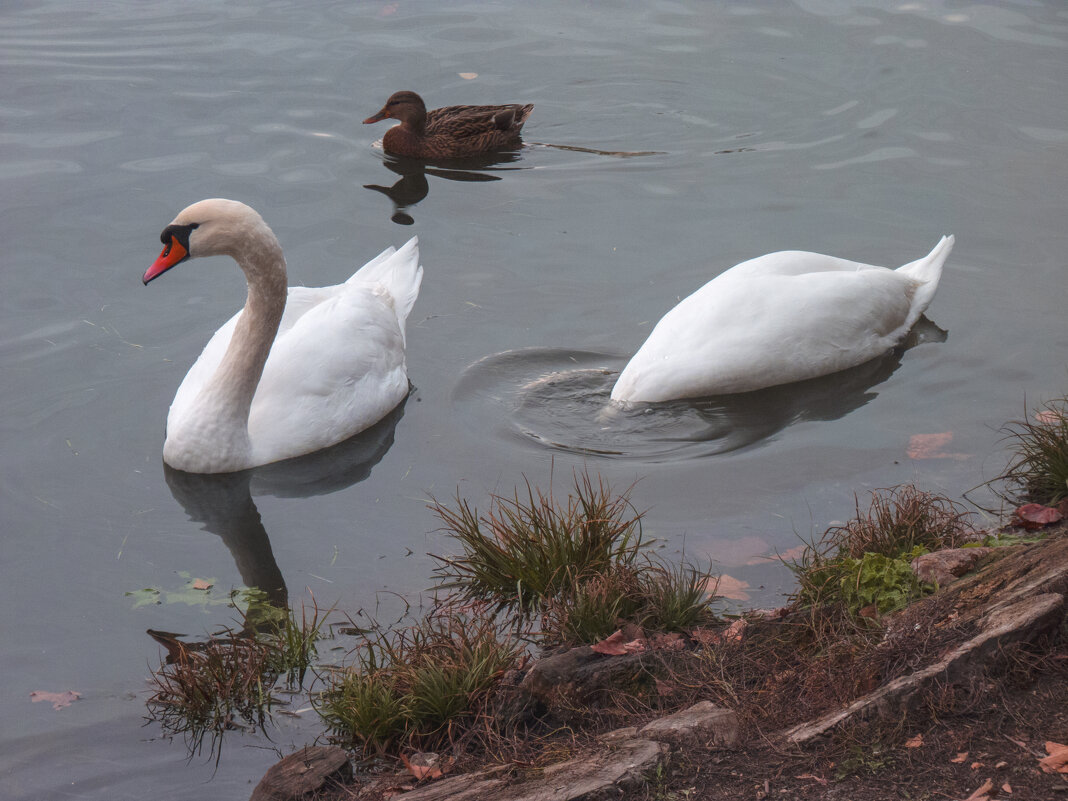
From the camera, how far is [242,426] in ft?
21.9

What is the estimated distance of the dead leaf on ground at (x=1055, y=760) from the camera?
3.33 meters

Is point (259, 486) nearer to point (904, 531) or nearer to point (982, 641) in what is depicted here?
point (904, 531)

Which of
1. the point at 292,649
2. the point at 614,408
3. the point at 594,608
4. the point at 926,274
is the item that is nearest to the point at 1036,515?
the point at 594,608

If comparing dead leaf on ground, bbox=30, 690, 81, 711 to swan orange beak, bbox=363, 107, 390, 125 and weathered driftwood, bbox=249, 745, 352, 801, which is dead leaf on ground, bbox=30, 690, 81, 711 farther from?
swan orange beak, bbox=363, 107, 390, 125

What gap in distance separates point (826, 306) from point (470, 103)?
20.5 feet

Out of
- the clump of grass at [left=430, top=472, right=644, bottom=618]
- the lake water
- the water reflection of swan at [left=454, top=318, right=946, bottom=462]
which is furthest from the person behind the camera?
the water reflection of swan at [left=454, top=318, right=946, bottom=462]

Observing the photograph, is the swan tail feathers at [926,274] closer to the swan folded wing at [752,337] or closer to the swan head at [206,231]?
the swan folded wing at [752,337]

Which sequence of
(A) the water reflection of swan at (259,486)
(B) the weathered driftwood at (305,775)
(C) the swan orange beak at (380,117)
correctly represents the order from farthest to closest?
1. (C) the swan orange beak at (380,117)
2. (A) the water reflection of swan at (259,486)
3. (B) the weathered driftwood at (305,775)

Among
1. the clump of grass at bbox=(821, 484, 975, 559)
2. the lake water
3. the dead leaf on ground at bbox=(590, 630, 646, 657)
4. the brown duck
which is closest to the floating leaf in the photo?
the lake water

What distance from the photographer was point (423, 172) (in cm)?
1116

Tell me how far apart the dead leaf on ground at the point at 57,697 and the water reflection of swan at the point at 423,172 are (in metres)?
6.10

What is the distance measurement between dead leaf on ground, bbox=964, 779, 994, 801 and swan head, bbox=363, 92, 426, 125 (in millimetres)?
9041

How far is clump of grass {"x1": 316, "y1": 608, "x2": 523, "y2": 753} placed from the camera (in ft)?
14.1

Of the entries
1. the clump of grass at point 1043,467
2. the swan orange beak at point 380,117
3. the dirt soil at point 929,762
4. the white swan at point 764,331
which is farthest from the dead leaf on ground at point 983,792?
the swan orange beak at point 380,117
